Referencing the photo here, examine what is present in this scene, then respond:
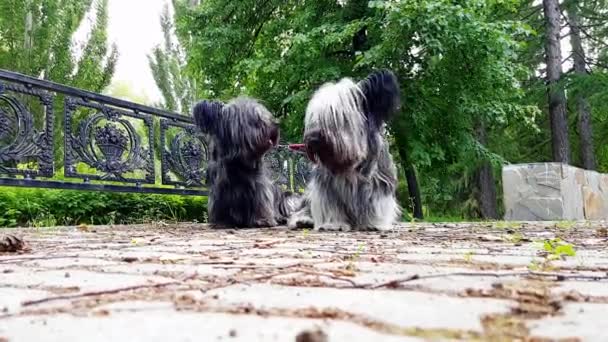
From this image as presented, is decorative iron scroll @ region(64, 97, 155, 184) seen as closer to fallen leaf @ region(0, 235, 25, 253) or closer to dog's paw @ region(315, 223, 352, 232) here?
dog's paw @ region(315, 223, 352, 232)

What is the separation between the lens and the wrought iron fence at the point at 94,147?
20.1 ft

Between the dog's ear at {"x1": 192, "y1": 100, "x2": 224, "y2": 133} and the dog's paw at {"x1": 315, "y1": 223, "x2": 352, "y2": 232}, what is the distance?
150 cm

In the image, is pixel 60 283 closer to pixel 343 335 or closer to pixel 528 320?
pixel 343 335

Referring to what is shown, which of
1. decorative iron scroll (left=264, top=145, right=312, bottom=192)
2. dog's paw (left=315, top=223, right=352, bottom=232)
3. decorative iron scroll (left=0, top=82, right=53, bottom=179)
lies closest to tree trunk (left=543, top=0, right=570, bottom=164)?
decorative iron scroll (left=264, top=145, right=312, bottom=192)

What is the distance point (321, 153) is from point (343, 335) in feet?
13.1

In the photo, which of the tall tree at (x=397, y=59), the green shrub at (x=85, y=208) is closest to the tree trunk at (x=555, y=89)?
the tall tree at (x=397, y=59)

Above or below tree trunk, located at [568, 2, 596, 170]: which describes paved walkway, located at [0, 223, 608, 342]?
below

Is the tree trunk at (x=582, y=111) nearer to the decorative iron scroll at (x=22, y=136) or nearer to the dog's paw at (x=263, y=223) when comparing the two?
the dog's paw at (x=263, y=223)

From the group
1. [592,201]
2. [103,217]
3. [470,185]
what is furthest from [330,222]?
[470,185]

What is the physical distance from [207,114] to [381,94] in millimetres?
1736

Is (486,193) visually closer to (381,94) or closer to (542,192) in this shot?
(542,192)

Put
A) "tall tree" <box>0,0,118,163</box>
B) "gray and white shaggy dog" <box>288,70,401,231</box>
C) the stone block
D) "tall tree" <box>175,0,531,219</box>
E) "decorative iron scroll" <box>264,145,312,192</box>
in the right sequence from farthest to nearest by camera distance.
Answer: "tall tree" <box>0,0,118,163</box> < the stone block < "tall tree" <box>175,0,531,219</box> < "decorative iron scroll" <box>264,145,312,192</box> < "gray and white shaggy dog" <box>288,70,401,231</box>

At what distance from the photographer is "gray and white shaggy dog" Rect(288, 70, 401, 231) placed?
5059mm

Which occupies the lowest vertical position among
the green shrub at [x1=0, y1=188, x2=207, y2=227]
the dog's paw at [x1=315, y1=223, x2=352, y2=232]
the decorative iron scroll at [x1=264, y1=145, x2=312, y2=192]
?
the dog's paw at [x1=315, y1=223, x2=352, y2=232]
